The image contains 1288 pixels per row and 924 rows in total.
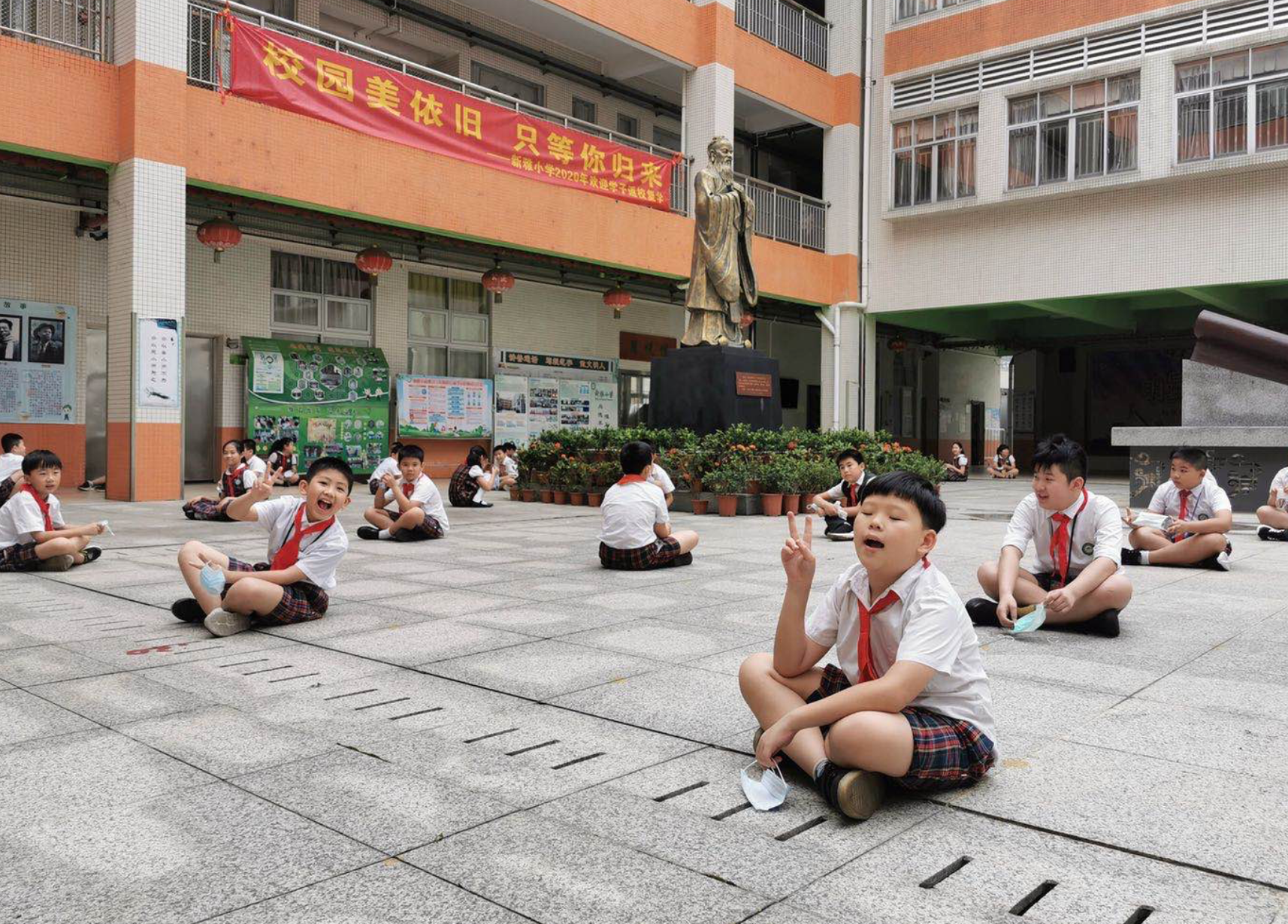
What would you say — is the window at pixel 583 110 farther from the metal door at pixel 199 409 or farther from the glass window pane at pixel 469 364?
the metal door at pixel 199 409

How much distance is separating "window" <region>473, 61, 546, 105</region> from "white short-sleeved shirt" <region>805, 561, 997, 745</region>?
1674 centimetres

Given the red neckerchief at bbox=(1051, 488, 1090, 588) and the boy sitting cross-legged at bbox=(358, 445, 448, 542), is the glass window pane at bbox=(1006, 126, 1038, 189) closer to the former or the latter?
the boy sitting cross-legged at bbox=(358, 445, 448, 542)

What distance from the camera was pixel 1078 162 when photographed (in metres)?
18.1

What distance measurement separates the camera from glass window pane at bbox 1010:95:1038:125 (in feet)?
61.5

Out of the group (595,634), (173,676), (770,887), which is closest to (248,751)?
(173,676)

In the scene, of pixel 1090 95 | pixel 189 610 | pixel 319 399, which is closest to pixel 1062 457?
pixel 189 610

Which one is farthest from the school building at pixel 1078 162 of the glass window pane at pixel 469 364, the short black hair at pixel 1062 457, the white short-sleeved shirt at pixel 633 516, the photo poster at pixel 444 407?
the short black hair at pixel 1062 457

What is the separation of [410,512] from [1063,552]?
212 inches

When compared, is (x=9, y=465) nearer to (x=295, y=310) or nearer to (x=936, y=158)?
(x=295, y=310)

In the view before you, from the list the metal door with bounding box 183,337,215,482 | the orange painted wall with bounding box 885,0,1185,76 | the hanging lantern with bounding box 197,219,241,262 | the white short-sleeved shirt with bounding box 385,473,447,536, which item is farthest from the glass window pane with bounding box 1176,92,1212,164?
the metal door with bounding box 183,337,215,482

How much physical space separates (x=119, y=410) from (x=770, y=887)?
1188 centimetres

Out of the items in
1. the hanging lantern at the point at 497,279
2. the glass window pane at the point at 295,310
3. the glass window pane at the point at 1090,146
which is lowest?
the glass window pane at the point at 295,310

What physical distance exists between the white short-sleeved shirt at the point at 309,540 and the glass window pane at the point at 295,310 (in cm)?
1227

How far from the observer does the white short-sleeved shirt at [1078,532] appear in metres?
4.87
